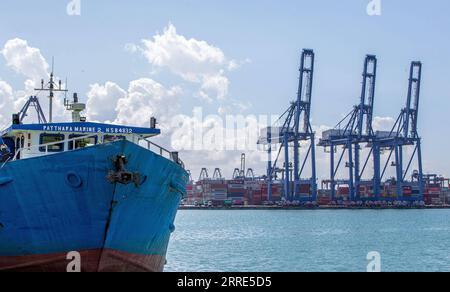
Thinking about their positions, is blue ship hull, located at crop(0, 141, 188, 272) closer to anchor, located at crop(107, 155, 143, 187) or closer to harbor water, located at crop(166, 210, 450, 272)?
anchor, located at crop(107, 155, 143, 187)

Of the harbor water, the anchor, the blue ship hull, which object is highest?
the anchor

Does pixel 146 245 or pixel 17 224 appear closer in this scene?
pixel 17 224

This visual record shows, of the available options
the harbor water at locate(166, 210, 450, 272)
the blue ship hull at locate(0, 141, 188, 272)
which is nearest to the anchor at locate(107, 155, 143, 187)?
the blue ship hull at locate(0, 141, 188, 272)

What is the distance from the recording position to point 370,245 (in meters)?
51.0

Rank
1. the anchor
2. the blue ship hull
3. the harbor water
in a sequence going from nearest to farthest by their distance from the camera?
the anchor → the blue ship hull → the harbor water

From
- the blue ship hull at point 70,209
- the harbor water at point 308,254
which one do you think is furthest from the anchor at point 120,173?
the harbor water at point 308,254

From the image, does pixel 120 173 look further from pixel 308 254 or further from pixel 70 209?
pixel 308 254

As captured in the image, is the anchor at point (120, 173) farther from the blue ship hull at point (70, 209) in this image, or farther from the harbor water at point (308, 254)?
the harbor water at point (308, 254)

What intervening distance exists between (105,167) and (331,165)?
13308 cm

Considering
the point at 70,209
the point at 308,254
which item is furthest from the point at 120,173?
the point at 308,254

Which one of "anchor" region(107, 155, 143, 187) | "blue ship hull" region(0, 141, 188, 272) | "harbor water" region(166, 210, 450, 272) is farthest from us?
"harbor water" region(166, 210, 450, 272)

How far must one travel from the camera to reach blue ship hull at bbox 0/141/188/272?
19844mm
